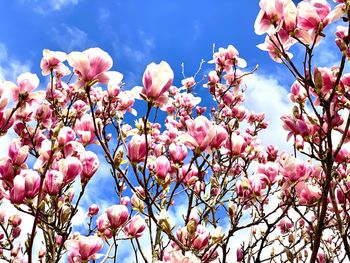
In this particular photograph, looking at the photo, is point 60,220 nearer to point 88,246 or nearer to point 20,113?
point 88,246

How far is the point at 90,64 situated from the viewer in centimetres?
222

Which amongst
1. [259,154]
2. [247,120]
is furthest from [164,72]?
[247,120]

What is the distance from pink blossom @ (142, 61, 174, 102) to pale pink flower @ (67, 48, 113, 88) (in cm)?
22

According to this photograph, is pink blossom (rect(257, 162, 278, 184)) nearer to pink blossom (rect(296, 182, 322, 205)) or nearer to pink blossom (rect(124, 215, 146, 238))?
pink blossom (rect(296, 182, 322, 205))

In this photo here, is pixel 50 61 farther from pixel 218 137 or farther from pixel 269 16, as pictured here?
pixel 269 16

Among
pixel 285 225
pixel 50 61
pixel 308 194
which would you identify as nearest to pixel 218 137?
pixel 308 194

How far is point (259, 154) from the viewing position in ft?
16.4

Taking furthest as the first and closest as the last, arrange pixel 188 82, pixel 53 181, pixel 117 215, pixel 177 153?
pixel 188 82, pixel 177 153, pixel 117 215, pixel 53 181

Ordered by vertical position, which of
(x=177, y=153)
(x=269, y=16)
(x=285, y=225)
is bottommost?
(x=177, y=153)

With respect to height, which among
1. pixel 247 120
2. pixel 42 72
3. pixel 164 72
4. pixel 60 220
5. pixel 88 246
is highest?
pixel 247 120

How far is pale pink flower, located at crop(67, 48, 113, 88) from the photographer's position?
218cm

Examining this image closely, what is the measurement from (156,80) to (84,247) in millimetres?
1106

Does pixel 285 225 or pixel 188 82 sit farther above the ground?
pixel 188 82

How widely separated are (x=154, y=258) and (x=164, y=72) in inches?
72.7
